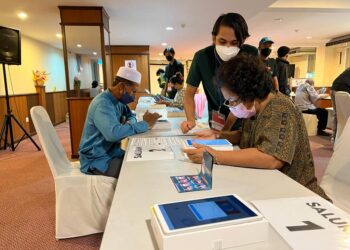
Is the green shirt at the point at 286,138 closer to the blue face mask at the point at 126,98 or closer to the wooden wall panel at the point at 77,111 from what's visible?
the blue face mask at the point at 126,98

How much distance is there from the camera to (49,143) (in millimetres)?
1446

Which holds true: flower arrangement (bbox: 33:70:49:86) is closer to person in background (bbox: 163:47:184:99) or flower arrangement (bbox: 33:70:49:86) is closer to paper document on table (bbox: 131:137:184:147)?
person in background (bbox: 163:47:184:99)

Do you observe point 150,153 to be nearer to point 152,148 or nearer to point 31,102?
point 152,148

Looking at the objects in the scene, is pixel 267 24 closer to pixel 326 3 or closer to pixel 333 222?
pixel 326 3

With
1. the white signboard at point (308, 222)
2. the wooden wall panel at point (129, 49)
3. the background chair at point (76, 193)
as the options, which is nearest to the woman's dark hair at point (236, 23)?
the white signboard at point (308, 222)

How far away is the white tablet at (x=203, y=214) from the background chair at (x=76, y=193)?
3.43 feet

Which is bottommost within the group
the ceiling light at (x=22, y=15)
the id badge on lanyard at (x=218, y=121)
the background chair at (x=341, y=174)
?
the background chair at (x=341, y=174)

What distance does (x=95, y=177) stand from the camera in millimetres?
1529

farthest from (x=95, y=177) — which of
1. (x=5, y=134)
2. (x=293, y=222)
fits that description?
(x=5, y=134)

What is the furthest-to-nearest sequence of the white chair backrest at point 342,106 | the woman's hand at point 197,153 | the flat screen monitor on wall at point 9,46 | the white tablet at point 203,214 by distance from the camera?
1. the flat screen monitor on wall at point 9,46
2. the white chair backrest at point 342,106
3. the woman's hand at point 197,153
4. the white tablet at point 203,214

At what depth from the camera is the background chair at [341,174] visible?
1.12m

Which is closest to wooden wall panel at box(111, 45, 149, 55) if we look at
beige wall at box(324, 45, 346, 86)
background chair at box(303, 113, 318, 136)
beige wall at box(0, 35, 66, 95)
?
beige wall at box(0, 35, 66, 95)

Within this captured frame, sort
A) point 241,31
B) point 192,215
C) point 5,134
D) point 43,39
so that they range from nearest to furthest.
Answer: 1. point 192,215
2. point 241,31
3. point 5,134
4. point 43,39

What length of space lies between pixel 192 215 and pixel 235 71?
648 millimetres
